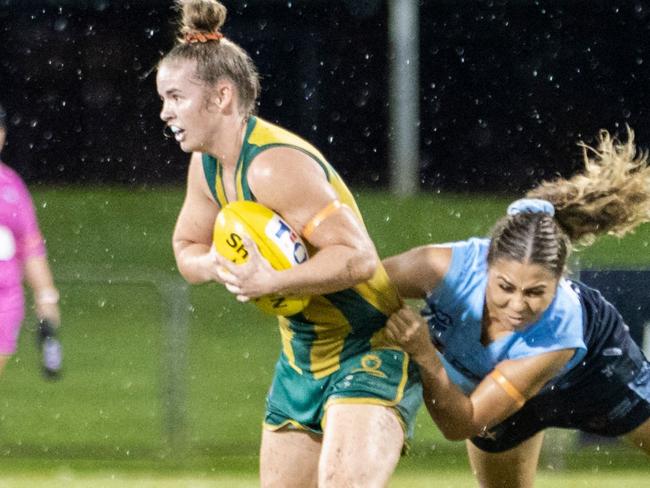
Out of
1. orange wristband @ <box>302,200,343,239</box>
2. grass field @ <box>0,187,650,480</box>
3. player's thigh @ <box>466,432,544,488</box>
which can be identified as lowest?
grass field @ <box>0,187,650,480</box>

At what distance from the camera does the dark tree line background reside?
1769 centimetres

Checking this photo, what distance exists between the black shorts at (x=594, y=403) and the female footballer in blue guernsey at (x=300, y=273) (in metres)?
0.74

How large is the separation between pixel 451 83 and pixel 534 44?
3.91 feet

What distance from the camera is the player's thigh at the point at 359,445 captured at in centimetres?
427

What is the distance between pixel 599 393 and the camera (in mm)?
5348

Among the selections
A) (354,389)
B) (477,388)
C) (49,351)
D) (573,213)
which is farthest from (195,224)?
(49,351)

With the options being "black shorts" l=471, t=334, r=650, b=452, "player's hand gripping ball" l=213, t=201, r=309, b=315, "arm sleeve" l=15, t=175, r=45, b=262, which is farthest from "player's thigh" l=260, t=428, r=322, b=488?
"arm sleeve" l=15, t=175, r=45, b=262

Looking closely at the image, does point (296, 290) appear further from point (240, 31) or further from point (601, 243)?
point (240, 31)

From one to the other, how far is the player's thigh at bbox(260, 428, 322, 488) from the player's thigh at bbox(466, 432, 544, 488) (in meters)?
0.92

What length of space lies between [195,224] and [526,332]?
113cm

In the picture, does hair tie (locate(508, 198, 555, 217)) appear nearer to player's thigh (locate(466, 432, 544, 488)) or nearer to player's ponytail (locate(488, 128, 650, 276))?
player's ponytail (locate(488, 128, 650, 276))

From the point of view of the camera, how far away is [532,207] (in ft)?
16.1

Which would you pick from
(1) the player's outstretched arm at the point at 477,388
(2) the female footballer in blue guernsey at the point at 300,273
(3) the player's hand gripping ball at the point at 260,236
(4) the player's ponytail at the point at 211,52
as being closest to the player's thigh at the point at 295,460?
(2) the female footballer in blue guernsey at the point at 300,273

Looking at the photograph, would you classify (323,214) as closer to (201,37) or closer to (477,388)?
(201,37)
